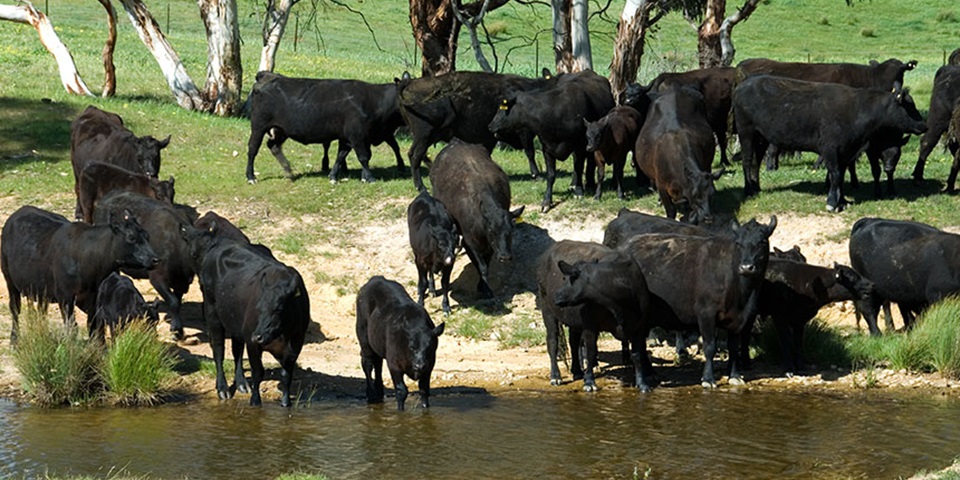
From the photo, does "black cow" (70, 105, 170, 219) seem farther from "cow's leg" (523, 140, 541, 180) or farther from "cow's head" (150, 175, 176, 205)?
"cow's leg" (523, 140, 541, 180)

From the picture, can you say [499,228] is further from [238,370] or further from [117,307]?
[117,307]

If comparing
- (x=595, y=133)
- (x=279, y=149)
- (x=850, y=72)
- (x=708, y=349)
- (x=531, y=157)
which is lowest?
(x=708, y=349)

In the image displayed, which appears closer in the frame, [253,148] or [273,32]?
[253,148]

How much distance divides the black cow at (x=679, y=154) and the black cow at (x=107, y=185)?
6.99 m

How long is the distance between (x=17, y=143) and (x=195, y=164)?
352 centimetres

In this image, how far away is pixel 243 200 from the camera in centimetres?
2253

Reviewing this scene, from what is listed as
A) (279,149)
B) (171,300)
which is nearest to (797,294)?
(171,300)

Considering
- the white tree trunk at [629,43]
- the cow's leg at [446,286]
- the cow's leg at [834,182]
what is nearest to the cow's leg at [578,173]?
the cow's leg at [834,182]

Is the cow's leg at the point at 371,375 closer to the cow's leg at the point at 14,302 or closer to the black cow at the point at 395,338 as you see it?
the black cow at the point at 395,338

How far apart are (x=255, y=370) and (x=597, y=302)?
3.78 metres

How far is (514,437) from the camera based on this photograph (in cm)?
1305

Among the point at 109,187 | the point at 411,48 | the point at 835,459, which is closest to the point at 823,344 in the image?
the point at 835,459

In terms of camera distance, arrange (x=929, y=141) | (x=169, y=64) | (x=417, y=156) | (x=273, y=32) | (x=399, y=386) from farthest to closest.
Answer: (x=273, y=32) < (x=169, y=64) < (x=417, y=156) < (x=929, y=141) < (x=399, y=386)

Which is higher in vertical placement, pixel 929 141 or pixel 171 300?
pixel 929 141
